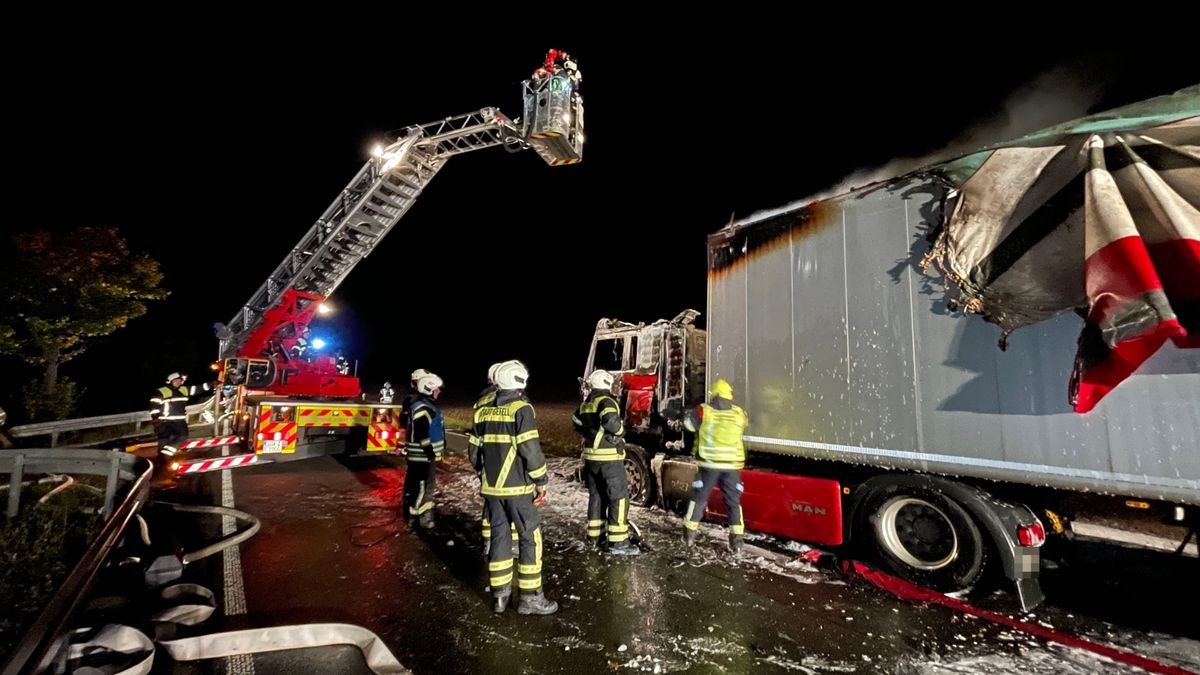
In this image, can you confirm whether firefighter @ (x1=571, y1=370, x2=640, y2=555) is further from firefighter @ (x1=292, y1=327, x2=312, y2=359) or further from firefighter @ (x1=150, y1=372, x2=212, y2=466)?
firefighter @ (x1=292, y1=327, x2=312, y2=359)

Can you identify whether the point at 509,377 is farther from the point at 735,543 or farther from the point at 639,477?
the point at 639,477

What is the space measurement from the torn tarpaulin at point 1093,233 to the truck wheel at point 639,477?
4.30 meters

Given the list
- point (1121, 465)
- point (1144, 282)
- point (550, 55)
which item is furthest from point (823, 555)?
point (550, 55)

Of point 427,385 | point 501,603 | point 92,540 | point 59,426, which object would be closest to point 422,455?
point 427,385

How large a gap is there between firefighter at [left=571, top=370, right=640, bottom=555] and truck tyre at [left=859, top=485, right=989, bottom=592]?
2278mm

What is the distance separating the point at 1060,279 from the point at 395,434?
8702 millimetres

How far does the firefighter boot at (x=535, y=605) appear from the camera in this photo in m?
3.87

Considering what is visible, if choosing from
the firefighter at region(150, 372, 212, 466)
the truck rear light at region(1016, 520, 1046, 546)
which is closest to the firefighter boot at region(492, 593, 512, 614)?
the truck rear light at region(1016, 520, 1046, 546)

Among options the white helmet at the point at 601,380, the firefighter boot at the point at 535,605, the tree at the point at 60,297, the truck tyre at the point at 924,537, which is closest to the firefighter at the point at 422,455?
the white helmet at the point at 601,380

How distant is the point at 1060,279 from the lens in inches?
136

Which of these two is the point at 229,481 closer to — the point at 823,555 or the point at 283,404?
the point at 283,404

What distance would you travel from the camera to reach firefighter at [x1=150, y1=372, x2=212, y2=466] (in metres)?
7.95

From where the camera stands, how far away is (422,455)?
19.3ft

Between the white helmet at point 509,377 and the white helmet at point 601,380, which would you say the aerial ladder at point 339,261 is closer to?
the white helmet at point 601,380
